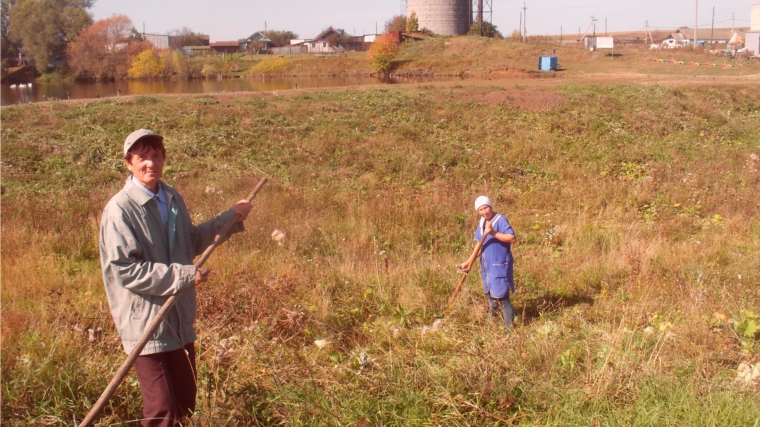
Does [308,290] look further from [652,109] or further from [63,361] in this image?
[652,109]

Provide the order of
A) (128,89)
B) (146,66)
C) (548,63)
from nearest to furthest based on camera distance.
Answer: (128,89) < (548,63) < (146,66)

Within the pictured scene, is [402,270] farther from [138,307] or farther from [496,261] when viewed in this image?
[138,307]

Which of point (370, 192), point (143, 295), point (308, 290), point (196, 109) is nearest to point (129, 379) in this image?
point (143, 295)

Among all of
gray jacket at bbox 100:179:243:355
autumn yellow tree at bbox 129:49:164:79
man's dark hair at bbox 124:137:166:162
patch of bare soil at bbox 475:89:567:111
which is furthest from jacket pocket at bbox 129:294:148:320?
autumn yellow tree at bbox 129:49:164:79

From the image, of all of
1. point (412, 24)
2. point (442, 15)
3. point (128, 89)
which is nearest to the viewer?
point (128, 89)

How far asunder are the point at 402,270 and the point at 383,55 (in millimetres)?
43361

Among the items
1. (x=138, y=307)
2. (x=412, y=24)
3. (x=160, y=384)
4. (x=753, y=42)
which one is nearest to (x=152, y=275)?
(x=138, y=307)

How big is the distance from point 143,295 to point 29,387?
1.24 metres

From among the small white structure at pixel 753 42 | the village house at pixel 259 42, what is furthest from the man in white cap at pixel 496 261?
the village house at pixel 259 42

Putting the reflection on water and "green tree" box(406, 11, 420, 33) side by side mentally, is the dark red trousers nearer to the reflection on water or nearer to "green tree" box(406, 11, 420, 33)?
the reflection on water

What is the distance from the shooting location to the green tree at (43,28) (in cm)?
4406

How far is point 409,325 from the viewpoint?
4902 millimetres

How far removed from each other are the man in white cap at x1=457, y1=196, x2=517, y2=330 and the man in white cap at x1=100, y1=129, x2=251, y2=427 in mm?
2592

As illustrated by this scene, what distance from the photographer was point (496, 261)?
16.5ft
